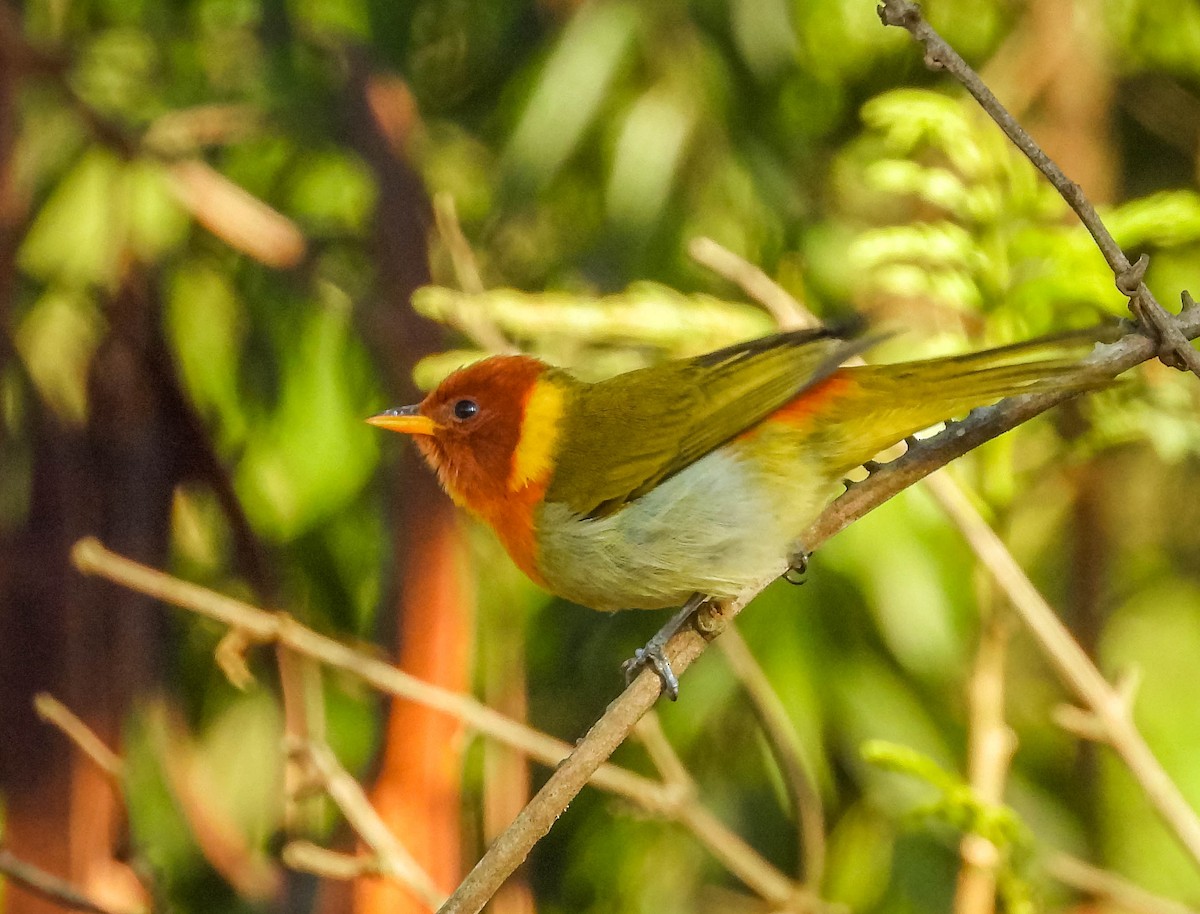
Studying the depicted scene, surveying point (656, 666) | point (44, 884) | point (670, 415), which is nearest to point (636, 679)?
point (656, 666)

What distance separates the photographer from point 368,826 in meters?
2.49

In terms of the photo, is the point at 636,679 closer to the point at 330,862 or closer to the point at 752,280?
the point at 330,862

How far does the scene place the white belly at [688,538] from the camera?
7.97 ft

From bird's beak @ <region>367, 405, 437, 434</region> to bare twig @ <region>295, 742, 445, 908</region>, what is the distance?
2.10ft

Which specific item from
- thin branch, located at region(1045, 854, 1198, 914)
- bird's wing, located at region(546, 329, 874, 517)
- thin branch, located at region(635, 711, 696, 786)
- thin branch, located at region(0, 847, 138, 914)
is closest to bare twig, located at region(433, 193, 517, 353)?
bird's wing, located at region(546, 329, 874, 517)

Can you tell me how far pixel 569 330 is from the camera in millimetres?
2770

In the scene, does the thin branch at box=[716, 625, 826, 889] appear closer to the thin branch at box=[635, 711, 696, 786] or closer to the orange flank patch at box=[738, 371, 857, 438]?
the thin branch at box=[635, 711, 696, 786]

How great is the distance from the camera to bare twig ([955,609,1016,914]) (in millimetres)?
2514

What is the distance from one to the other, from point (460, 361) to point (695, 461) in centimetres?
84

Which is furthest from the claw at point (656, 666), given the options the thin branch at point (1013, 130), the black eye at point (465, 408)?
the thin branch at point (1013, 130)

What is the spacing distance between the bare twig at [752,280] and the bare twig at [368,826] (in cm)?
113

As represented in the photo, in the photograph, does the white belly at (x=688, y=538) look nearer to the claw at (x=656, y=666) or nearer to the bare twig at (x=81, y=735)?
the claw at (x=656, y=666)

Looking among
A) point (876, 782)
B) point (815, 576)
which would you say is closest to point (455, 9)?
point (815, 576)

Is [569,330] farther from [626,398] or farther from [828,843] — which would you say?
[828,843]
